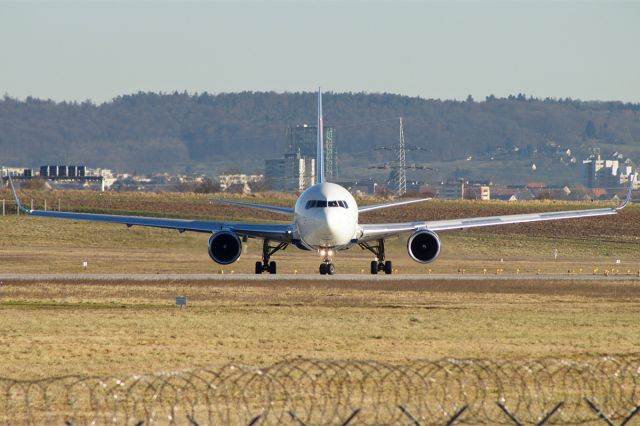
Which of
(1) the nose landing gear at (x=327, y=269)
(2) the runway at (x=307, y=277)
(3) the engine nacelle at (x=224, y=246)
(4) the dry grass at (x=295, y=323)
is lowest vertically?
(4) the dry grass at (x=295, y=323)

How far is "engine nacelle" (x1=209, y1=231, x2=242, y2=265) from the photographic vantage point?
54.2 m

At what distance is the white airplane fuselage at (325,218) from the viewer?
165 feet

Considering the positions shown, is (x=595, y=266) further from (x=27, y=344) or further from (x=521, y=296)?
(x=27, y=344)

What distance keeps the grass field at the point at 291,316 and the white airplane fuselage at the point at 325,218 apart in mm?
2320

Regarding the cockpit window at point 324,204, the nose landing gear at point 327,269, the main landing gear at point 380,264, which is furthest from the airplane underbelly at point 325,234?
the main landing gear at point 380,264

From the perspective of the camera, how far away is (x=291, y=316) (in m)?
35.6

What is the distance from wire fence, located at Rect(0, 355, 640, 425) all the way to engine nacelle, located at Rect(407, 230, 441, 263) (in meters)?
29.5

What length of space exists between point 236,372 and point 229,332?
634 cm

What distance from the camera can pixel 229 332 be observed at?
3139 centimetres

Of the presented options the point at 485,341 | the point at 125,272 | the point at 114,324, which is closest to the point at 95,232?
the point at 125,272

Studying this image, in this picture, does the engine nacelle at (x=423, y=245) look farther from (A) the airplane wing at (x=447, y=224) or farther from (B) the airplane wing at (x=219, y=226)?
(B) the airplane wing at (x=219, y=226)

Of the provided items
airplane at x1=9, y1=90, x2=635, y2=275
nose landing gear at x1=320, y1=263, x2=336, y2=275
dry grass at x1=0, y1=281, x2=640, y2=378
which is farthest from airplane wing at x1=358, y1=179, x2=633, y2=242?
dry grass at x1=0, y1=281, x2=640, y2=378

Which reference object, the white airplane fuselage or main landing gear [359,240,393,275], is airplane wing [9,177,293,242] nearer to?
the white airplane fuselage

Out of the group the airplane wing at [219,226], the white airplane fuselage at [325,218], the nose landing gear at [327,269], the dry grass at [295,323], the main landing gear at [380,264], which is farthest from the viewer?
the main landing gear at [380,264]
